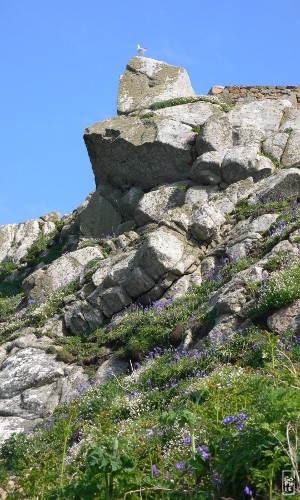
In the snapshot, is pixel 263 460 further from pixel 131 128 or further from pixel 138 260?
pixel 131 128

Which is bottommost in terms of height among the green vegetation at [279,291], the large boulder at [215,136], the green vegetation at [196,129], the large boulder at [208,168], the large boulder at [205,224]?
the green vegetation at [279,291]

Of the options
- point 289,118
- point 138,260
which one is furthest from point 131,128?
point 138,260

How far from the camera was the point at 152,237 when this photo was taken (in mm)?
17906

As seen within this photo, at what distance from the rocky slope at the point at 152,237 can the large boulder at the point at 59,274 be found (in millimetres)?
42

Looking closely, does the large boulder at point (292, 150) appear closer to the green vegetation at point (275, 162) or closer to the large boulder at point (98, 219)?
the green vegetation at point (275, 162)

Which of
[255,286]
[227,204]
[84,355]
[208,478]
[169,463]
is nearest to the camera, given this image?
[208,478]

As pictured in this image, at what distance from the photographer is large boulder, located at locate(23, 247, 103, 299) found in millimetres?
21641

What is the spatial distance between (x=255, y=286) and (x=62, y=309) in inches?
251

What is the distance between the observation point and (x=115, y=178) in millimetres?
25406

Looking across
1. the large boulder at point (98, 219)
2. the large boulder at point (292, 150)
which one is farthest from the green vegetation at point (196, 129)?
the large boulder at point (98, 219)

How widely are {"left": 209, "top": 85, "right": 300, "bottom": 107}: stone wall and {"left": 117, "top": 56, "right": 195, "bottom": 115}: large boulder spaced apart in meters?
1.42

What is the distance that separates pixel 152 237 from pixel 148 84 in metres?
12.1

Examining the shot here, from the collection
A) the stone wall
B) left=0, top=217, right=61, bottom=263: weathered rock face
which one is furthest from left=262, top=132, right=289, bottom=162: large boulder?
left=0, top=217, right=61, bottom=263: weathered rock face

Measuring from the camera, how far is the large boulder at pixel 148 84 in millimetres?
27547
